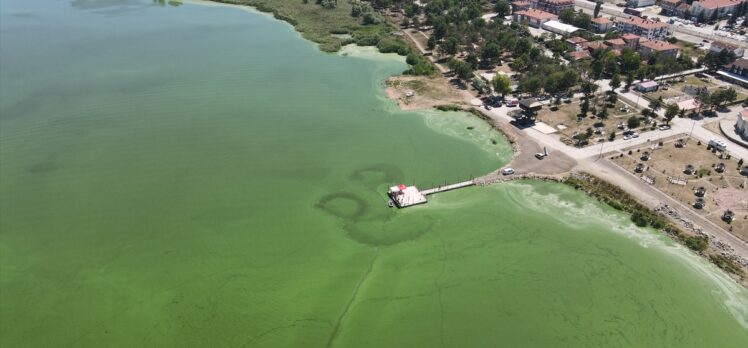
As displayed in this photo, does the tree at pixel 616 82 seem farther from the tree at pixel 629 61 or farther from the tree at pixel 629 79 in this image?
the tree at pixel 629 61

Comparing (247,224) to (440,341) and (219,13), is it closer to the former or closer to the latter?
(440,341)

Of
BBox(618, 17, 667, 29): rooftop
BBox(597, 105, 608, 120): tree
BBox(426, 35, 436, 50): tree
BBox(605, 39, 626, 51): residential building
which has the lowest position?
BBox(597, 105, 608, 120): tree

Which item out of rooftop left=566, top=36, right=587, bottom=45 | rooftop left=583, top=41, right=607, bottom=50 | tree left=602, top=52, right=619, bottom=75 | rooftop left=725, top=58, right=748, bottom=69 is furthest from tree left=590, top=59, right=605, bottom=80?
rooftop left=725, top=58, right=748, bottom=69

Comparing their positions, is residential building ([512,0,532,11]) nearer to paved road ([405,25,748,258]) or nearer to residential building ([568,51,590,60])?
residential building ([568,51,590,60])

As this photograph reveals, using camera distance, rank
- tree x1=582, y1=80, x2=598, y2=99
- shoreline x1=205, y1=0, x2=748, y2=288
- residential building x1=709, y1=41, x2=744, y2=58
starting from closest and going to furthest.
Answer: shoreline x1=205, y1=0, x2=748, y2=288 → tree x1=582, y1=80, x2=598, y2=99 → residential building x1=709, y1=41, x2=744, y2=58

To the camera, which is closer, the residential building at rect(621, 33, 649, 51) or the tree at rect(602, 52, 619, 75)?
the tree at rect(602, 52, 619, 75)

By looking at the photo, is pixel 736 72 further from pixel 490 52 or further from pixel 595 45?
pixel 490 52
